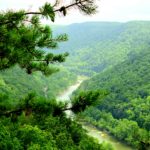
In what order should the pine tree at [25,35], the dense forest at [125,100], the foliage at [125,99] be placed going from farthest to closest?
1. the foliage at [125,99]
2. the dense forest at [125,100]
3. the pine tree at [25,35]

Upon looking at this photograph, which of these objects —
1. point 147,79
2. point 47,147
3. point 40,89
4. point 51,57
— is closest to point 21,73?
point 40,89

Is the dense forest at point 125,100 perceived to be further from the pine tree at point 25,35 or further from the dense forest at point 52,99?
the pine tree at point 25,35

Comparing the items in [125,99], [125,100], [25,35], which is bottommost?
[125,100]

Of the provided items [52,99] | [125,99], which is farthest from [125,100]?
[52,99]

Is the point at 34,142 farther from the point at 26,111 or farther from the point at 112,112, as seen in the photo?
the point at 112,112

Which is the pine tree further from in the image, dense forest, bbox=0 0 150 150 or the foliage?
the foliage

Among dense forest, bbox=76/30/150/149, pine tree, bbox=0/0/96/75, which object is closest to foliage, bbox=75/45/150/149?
dense forest, bbox=76/30/150/149

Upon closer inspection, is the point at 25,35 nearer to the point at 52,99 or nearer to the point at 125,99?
the point at 52,99

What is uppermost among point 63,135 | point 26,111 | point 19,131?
point 26,111

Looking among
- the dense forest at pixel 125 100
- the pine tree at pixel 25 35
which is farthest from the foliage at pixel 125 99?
the pine tree at pixel 25 35

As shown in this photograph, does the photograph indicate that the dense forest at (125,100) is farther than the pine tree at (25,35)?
Yes

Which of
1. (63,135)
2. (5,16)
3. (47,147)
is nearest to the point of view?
(5,16)
